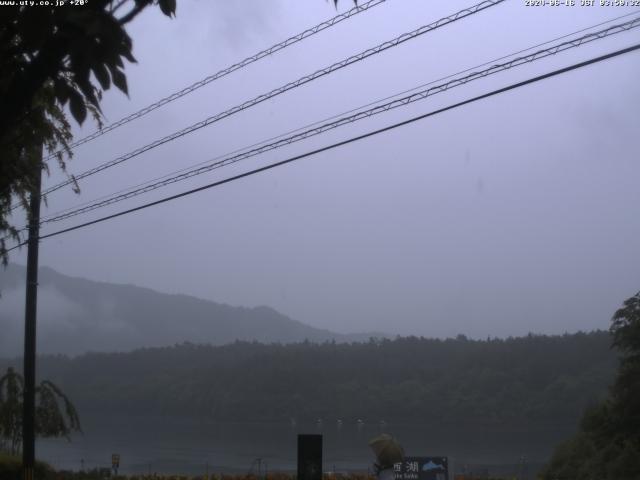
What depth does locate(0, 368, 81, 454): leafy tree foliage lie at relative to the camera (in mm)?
18047

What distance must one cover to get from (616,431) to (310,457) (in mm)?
20174

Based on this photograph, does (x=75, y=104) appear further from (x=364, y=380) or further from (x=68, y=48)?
(x=364, y=380)

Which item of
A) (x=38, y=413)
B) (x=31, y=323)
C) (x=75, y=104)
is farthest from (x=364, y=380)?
(x=75, y=104)

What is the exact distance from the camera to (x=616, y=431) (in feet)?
86.5

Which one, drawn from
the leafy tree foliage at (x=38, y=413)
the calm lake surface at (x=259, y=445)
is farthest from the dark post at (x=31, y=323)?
the calm lake surface at (x=259, y=445)

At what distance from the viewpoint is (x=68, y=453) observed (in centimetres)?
4912

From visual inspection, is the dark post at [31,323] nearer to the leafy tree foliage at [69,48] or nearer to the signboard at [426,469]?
the signboard at [426,469]

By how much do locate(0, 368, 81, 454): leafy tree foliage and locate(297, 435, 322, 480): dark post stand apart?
1055cm

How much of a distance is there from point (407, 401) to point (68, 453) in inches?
938

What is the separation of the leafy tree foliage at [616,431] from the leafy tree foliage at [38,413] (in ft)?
42.7

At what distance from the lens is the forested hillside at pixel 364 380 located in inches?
2119

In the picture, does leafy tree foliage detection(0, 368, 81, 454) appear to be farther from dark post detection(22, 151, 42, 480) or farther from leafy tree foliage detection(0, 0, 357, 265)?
leafy tree foliage detection(0, 0, 357, 265)

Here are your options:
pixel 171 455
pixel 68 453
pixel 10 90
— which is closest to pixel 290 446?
pixel 171 455

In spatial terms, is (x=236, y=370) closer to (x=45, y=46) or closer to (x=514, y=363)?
(x=514, y=363)
